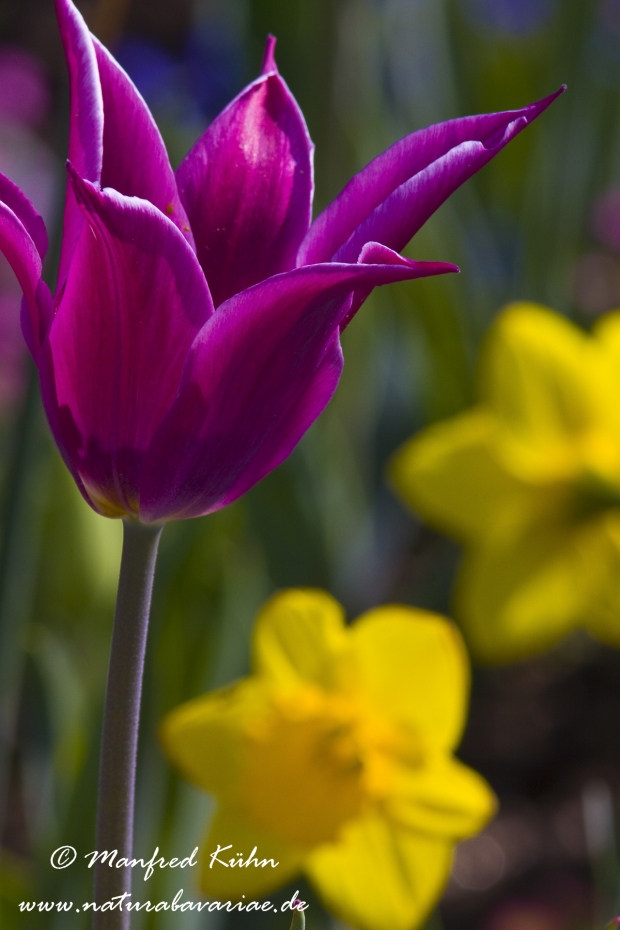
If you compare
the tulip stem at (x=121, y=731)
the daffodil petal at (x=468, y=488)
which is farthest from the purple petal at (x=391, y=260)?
the daffodil petal at (x=468, y=488)

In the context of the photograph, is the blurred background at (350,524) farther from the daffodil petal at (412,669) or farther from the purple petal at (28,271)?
the purple petal at (28,271)

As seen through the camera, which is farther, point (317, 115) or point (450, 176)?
point (317, 115)

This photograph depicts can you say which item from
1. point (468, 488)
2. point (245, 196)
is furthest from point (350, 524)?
point (245, 196)

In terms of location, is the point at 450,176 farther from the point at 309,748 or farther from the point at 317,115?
the point at 317,115

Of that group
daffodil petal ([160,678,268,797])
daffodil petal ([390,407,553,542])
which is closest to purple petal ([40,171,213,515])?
daffodil petal ([160,678,268,797])

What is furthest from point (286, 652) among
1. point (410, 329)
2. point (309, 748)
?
point (410, 329)

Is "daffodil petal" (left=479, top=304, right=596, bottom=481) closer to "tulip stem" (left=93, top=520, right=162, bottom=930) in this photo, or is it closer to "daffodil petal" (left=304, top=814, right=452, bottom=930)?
"daffodil petal" (left=304, top=814, right=452, bottom=930)

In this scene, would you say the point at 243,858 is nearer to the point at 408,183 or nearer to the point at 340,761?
the point at 340,761

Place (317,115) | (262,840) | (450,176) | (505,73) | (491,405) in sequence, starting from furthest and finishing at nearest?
(505,73), (317,115), (491,405), (262,840), (450,176)
